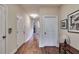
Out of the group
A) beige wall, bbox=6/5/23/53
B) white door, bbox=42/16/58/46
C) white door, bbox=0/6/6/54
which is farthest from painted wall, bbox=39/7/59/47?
white door, bbox=0/6/6/54

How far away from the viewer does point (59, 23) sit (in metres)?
5.81

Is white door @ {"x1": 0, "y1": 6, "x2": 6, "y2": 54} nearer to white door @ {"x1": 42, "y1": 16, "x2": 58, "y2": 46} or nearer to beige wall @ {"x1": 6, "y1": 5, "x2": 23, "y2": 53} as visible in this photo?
beige wall @ {"x1": 6, "y1": 5, "x2": 23, "y2": 53}

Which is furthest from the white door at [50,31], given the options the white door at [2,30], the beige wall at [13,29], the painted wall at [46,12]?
the white door at [2,30]

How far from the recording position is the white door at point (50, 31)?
5908mm

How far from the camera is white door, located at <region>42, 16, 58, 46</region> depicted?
5.91m

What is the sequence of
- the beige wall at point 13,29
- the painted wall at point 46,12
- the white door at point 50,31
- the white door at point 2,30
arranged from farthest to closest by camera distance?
the white door at point 50,31, the painted wall at point 46,12, the beige wall at point 13,29, the white door at point 2,30

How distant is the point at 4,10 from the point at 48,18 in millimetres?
2979

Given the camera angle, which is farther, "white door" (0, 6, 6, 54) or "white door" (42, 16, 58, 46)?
"white door" (42, 16, 58, 46)

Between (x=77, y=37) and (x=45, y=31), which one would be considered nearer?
(x=77, y=37)

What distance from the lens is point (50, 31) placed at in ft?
19.7

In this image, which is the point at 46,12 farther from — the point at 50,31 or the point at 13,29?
the point at 13,29

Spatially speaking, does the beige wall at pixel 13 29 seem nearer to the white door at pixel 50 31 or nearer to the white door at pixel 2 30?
the white door at pixel 2 30
